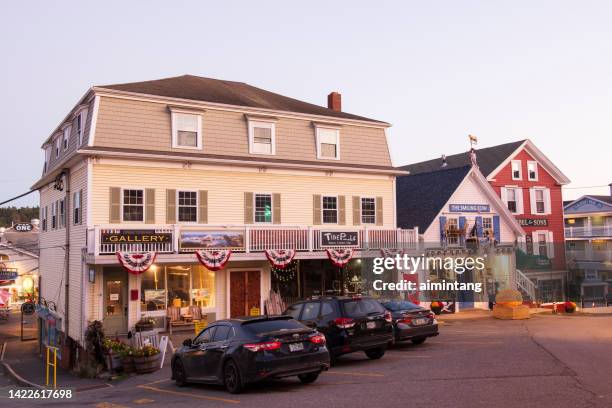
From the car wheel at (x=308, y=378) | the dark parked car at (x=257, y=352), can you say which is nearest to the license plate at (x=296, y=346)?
the dark parked car at (x=257, y=352)

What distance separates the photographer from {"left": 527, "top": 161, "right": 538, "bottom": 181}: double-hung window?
41281 millimetres

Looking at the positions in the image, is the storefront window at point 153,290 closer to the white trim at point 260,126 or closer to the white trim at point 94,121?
the white trim at point 94,121

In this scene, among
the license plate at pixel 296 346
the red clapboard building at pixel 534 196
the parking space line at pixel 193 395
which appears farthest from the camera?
the red clapboard building at pixel 534 196

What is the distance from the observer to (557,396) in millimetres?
9812

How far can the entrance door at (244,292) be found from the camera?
25078mm

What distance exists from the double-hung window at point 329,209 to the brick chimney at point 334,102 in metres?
8.04

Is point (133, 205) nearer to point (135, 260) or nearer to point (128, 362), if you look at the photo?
point (135, 260)

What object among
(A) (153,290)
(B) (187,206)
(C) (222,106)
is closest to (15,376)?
(A) (153,290)

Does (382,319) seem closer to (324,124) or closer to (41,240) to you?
(324,124)

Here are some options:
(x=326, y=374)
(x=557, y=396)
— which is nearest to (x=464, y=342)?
(x=326, y=374)

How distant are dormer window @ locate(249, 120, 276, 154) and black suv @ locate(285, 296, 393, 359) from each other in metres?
12.0

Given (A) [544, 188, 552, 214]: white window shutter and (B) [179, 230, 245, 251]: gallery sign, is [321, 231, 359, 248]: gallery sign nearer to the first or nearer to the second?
(B) [179, 230, 245, 251]: gallery sign

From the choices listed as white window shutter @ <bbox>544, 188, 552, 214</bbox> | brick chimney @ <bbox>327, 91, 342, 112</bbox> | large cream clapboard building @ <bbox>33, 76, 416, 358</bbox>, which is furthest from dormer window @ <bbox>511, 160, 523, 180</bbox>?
large cream clapboard building @ <bbox>33, 76, 416, 358</bbox>

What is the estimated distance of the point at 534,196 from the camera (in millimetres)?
41062
